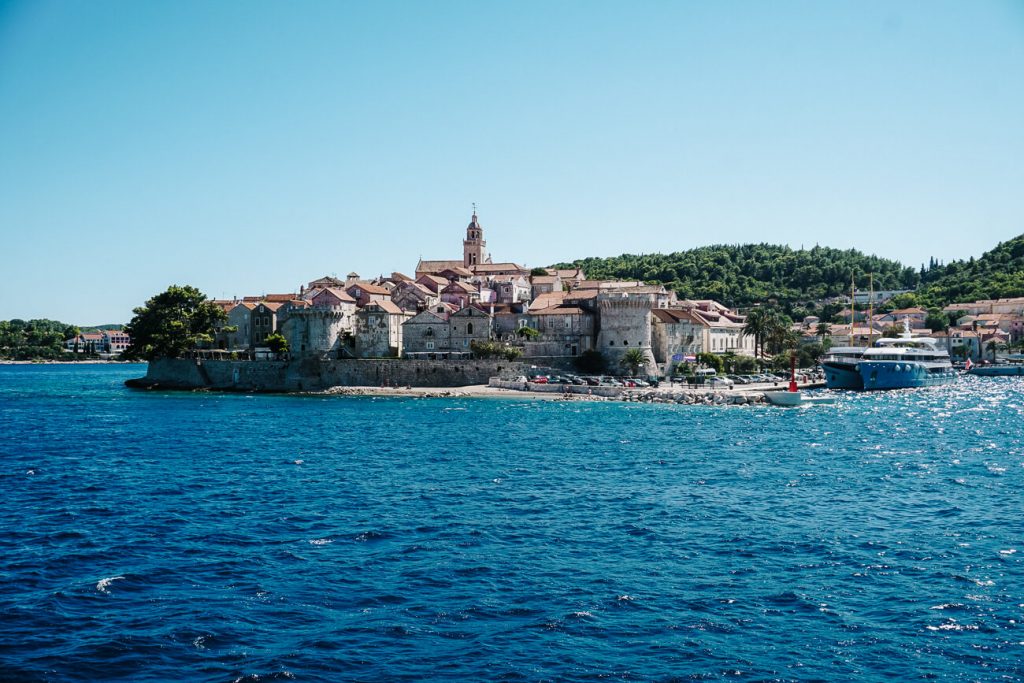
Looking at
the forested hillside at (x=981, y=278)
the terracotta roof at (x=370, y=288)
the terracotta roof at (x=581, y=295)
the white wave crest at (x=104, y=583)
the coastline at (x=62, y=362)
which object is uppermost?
the forested hillside at (x=981, y=278)

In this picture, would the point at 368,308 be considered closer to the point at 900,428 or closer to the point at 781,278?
the point at 900,428

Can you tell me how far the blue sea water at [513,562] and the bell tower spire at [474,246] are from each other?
72.2 metres

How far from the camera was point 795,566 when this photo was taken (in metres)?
18.5

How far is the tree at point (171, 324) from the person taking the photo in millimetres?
81750

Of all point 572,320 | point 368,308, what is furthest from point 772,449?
point 368,308

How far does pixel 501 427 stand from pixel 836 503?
23823 mm

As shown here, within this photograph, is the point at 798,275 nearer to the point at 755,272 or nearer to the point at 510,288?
the point at 755,272

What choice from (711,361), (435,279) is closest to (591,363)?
(711,361)

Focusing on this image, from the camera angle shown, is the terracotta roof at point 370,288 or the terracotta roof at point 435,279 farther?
the terracotta roof at point 435,279

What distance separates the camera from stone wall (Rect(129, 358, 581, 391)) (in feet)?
243

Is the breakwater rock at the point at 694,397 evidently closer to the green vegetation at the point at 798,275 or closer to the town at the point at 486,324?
the town at the point at 486,324

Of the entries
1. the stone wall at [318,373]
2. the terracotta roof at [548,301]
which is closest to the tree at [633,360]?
the stone wall at [318,373]

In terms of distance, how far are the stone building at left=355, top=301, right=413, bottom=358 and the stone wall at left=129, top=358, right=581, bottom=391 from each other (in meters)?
4.02

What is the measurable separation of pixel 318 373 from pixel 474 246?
3838 cm
